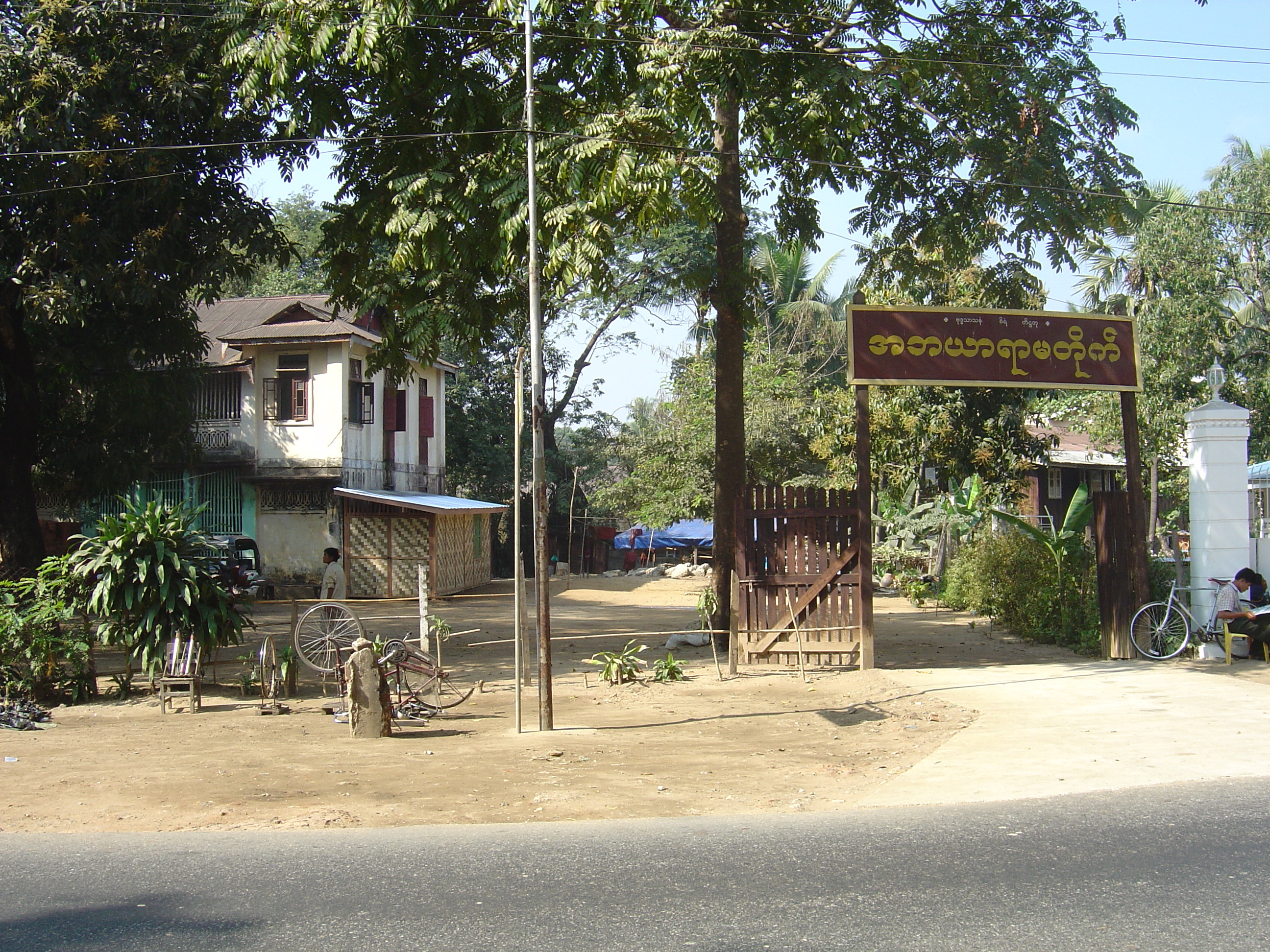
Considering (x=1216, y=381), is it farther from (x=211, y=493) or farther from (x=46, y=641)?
(x=211, y=493)

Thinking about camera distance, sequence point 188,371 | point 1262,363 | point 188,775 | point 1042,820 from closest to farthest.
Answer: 1. point 1042,820
2. point 188,775
3. point 188,371
4. point 1262,363

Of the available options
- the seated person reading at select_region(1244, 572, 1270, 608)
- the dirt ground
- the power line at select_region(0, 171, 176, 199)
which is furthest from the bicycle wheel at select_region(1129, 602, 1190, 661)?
the power line at select_region(0, 171, 176, 199)

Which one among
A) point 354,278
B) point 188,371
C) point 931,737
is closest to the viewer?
point 931,737

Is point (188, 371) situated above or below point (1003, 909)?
above

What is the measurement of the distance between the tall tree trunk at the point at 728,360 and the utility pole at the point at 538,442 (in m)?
5.18

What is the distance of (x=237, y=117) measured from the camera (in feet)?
48.2

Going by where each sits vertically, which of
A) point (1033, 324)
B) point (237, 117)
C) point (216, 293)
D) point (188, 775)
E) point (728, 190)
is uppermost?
point (237, 117)

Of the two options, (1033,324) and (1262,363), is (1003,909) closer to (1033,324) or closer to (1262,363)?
(1033,324)

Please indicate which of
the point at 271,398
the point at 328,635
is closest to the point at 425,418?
the point at 271,398

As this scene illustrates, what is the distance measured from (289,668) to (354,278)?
553 centimetres

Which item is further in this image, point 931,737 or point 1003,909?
point 931,737

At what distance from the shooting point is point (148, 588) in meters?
11.4

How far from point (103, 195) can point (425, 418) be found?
18779 millimetres

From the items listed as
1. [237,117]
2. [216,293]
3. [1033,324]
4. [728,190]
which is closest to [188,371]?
[216,293]
